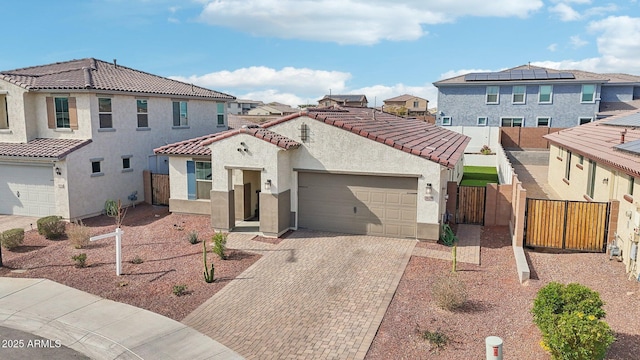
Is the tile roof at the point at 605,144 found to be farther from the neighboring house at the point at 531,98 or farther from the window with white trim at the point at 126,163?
the window with white trim at the point at 126,163

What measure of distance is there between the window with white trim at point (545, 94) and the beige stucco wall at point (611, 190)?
19746 millimetres

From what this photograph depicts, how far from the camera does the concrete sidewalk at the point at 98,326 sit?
921cm

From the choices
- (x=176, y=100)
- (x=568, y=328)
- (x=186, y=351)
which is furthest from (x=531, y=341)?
(x=176, y=100)

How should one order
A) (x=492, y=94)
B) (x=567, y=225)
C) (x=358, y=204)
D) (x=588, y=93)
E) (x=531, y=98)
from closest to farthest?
(x=567, y=225), (x=358, y=204), (x=588, y=93), (x=531, y=98), (x=492, y=94)

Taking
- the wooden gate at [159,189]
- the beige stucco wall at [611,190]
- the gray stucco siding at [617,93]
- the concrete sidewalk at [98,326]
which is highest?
the gray stucco siding at [617,93]

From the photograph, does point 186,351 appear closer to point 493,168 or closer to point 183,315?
point 183,315

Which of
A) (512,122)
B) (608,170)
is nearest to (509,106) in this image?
(512,122)

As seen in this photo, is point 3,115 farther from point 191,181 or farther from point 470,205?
point 470,205

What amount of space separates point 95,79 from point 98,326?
14.6 meters

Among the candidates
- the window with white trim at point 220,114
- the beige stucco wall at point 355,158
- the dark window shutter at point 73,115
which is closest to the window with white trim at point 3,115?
the dark window shutter at point 73,115

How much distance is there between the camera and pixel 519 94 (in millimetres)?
43531

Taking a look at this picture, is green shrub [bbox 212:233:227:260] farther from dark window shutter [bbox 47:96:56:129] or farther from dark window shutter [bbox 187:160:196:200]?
dark window shutter [bbox 47:96:56:129]

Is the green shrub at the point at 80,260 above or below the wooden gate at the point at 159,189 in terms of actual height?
below

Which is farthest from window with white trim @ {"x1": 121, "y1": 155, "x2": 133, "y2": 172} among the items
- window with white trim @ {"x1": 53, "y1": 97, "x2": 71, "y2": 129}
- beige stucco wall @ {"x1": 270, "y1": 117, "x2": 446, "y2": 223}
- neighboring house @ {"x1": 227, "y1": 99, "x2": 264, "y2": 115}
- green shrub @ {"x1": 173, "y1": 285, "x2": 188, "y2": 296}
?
neighboring house @ {"x1": 227, "y1": 99, "x2": 264, "y2": 115}
